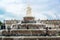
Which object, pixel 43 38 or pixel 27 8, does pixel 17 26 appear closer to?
pixel 43 38

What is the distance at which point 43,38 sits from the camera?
23.1m

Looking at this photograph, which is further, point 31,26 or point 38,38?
point 31,26

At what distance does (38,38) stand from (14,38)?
2206 millimetres

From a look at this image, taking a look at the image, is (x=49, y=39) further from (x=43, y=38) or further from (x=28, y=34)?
(x=28, y=34)

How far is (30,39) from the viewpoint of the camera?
2305 cm

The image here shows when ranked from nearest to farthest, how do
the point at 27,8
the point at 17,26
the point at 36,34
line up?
the point at 36,34 < the point at 17,26 < the point at 27,8

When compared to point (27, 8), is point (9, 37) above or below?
below

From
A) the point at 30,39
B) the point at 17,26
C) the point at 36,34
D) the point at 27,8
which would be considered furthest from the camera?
the point at 27,8

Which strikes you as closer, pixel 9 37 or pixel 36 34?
pixel 9 37

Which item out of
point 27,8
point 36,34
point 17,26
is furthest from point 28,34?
point 27,8

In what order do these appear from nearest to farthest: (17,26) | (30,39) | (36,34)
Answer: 1. (30,39)
2. (36,34)
3. (17,26)

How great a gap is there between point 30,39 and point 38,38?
2.39 ft

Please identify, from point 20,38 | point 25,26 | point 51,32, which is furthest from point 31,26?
point 20,38

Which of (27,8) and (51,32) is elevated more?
(27,8)
